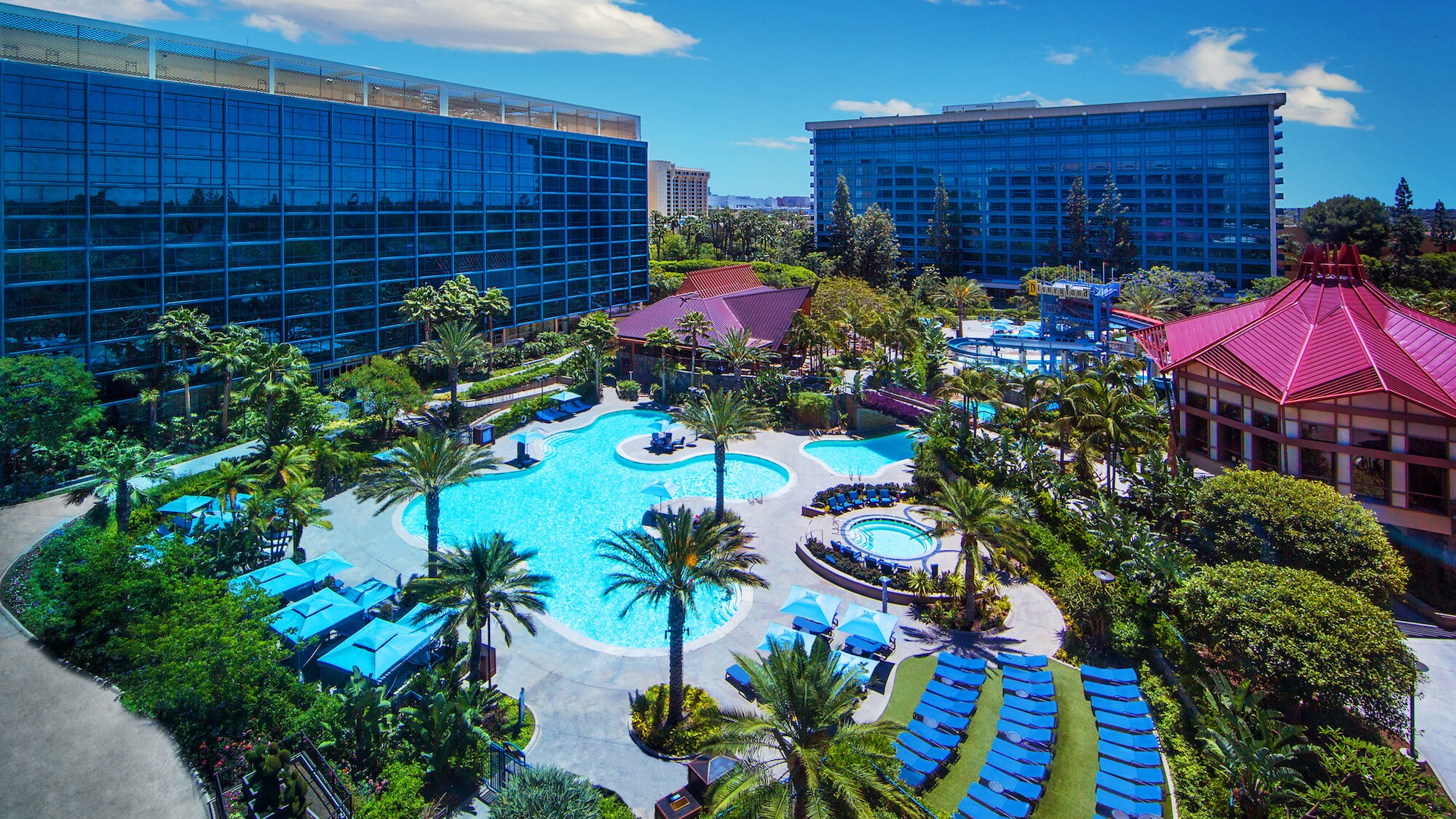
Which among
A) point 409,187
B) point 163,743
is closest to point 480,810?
point 163,743

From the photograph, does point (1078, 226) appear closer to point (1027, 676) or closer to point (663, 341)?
point (663, 341)

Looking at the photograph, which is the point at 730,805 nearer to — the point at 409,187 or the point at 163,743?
the point at 163,743

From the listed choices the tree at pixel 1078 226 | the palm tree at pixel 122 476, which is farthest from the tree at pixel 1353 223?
the palm tree at pixel 122 476

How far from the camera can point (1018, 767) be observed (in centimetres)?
2025

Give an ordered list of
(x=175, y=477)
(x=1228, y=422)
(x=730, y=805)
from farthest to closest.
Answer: (x=175, y=477) → (x=1228, y=422) → (x=730, y=805)

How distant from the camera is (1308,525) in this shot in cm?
2542

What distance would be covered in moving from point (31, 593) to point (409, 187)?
1634 inches

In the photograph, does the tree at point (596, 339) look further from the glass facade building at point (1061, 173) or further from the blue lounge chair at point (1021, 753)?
the glass facade building at point (1061, 173)

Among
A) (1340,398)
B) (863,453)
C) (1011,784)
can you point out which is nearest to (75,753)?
(1011,784)

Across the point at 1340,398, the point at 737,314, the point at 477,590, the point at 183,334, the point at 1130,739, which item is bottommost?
the point at 1130,739

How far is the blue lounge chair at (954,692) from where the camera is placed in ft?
75.7

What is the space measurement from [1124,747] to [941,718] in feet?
15.4

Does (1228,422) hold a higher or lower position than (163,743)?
higher

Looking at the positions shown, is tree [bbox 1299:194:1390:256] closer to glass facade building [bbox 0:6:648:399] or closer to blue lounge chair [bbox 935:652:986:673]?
glass facade building [bbox 0:6:648:399]
